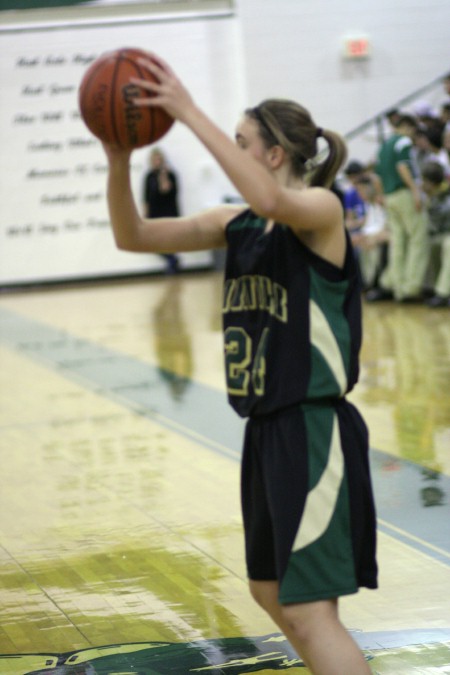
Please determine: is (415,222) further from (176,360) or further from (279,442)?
(279,442)

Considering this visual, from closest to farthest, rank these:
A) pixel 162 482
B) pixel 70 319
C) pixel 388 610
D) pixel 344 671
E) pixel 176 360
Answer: pixel 344 671 < pixel 388 610 < pixel 162 482 < pixel 176 360 < pixel 70 319

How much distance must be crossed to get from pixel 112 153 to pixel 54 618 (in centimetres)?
177

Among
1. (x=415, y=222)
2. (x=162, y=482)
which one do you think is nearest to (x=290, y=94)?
(x=415, y=222)

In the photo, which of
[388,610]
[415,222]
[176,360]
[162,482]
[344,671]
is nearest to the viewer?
[344,671]

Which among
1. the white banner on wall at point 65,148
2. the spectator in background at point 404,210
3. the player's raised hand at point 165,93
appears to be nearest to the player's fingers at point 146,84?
the player's raised hand at point 165,93

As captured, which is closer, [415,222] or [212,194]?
[415,222]

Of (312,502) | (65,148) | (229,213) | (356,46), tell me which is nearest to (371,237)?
(356,46)

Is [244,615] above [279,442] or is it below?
below

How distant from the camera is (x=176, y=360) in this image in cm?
937

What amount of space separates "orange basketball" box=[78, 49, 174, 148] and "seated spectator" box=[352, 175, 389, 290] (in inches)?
397

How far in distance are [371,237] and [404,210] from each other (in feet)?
3.20

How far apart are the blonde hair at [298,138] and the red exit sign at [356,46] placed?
49.8 ft

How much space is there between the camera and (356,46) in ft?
57.1

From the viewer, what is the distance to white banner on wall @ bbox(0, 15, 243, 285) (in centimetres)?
1686
